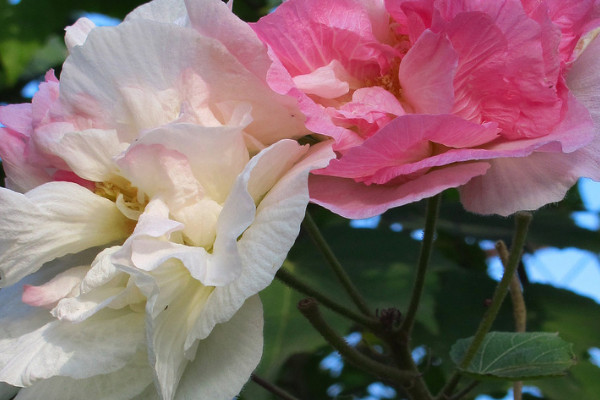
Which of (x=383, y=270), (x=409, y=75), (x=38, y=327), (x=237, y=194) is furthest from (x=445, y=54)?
(x=383, y=270)

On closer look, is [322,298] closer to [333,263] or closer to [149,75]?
[333,263]

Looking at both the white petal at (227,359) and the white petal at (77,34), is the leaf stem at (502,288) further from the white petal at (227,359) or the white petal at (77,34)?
the white petal at (77,34)

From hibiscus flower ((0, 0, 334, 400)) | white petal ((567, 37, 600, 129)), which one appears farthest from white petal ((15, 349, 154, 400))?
white petal ((567, 37, 600, 129))

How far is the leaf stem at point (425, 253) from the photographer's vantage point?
61 centimetres

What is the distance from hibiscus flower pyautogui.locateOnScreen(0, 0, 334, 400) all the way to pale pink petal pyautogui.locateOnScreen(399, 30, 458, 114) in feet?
0.24

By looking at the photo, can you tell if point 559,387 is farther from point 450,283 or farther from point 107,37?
point 107,37

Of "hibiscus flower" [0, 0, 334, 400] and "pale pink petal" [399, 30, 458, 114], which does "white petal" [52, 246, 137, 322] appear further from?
"pale pink petal" [399, 30, 458, 114]

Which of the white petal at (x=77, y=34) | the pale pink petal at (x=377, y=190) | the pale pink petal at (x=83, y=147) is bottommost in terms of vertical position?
the pale pink petal at (x=377, y=190)

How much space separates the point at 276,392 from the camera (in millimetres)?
771

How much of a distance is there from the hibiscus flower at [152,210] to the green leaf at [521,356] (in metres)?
0.27

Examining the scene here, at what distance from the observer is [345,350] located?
62 cm

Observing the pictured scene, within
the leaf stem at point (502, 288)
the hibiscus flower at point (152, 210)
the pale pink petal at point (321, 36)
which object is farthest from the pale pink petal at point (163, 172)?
the leaf stem at point (502, 288)

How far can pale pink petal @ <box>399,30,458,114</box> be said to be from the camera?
0.50 m

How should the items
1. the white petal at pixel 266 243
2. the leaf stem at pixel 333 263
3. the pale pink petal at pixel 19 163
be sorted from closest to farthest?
the white petal at pixel 266 243 → the pale pink petal at pixel 19 163 → the leaf stem at pixel 333 263
